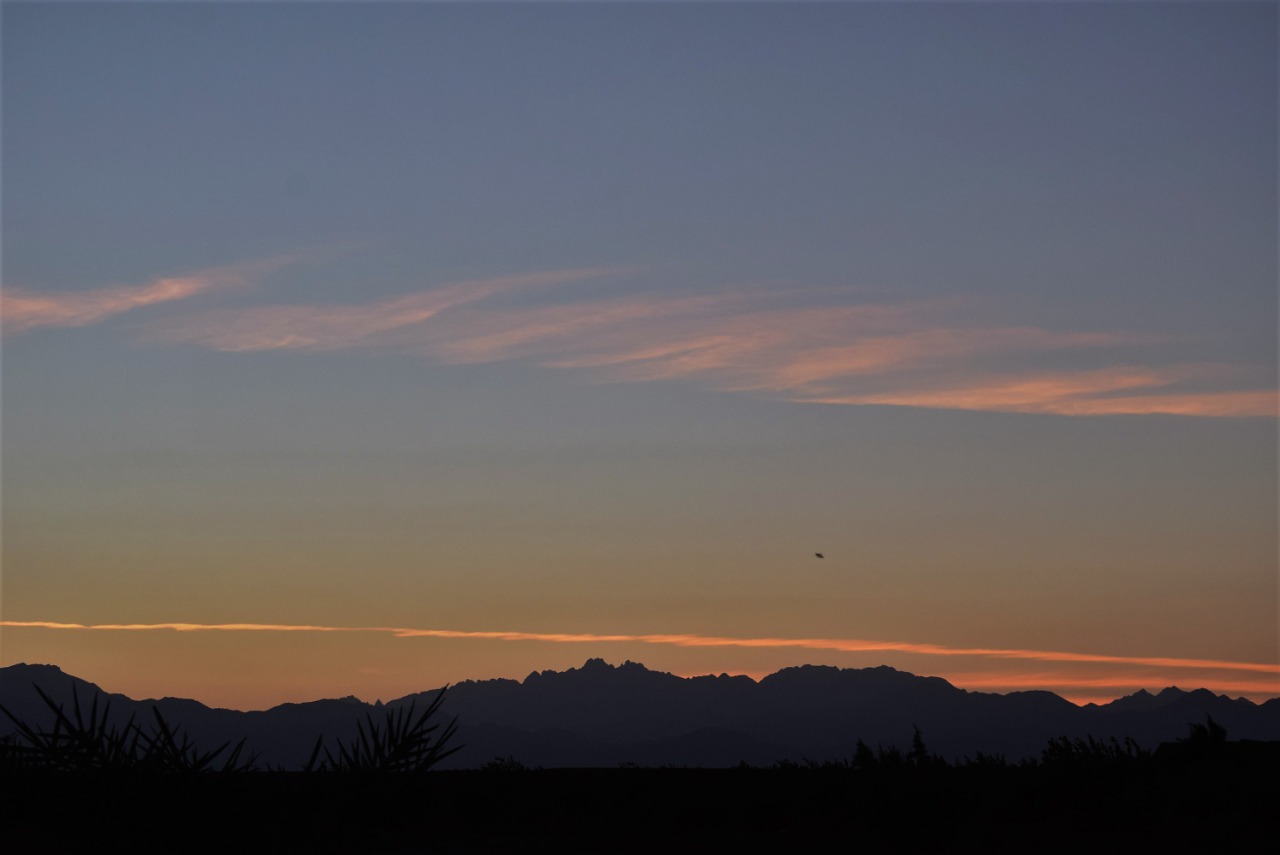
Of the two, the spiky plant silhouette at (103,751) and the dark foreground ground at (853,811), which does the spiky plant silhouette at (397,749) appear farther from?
the dark foreground ground at (853,811)

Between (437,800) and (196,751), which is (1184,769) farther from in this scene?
(196,751)

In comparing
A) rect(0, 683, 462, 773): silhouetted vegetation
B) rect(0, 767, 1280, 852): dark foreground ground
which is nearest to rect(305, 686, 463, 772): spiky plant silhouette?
rect(0, 683, 462, 773): silhouetted vegetation

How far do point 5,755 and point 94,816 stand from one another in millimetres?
806

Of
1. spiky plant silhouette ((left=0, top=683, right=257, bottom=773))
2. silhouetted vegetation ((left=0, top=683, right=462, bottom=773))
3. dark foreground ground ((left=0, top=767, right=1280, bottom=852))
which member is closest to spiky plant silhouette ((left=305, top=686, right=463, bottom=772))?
silhouetted vegetation ((left=0, top=683, right=462, bottom=773))

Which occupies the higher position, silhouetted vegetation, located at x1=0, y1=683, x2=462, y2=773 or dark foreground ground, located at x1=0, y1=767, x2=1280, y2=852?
silhouetted vegetation, located at x1=0, y1=683, x2=462, y2=773

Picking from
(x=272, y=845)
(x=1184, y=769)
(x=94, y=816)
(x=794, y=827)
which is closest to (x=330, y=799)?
(x=272, y=845)

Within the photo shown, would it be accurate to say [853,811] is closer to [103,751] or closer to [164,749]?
[164,749]

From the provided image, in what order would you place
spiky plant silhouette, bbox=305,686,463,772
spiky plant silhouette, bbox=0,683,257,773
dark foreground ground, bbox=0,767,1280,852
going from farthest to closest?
dark foreground ground, bbox=0,767,1280,852
spiky plant silhouette, bbox=305,686,463,772
spiky plant silhouette, bbox=0,683,257,773

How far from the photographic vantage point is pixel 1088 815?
20.7 metres

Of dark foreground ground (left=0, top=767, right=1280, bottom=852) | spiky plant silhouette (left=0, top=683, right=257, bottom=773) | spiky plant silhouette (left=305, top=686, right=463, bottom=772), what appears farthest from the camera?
dark foreground ground (left=0, top=767, right=1280, bottom=852)

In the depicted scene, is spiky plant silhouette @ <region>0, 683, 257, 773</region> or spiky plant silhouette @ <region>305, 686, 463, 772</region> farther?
spiky plant silhouette @ <region>305, 686, 463, 772</region>

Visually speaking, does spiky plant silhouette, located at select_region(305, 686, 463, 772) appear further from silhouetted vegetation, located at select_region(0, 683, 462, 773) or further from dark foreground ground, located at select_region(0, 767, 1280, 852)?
dark foreground ground, located at select_region(0, 767, 1280, 852)

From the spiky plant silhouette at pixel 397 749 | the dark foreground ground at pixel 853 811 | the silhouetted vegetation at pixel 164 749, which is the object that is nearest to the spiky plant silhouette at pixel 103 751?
the silhouetted vegetation at pixel 164 749

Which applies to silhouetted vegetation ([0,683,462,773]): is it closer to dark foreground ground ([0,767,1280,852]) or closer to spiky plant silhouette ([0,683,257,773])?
Result: spiky plant silhouette ([0,683,257,773])
